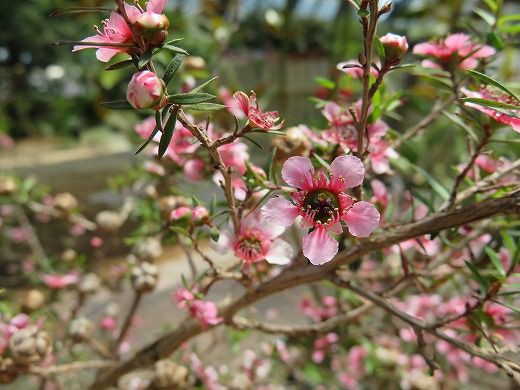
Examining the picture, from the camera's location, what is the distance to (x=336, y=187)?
0.36 m

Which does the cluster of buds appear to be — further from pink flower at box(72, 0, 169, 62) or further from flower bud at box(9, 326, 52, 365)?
pink flower at box(72, 0, 169, 62)

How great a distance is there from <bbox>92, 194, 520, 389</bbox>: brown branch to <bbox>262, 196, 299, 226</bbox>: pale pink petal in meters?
0.12

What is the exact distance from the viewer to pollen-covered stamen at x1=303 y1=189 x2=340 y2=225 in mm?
364

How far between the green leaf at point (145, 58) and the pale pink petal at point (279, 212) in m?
0.14

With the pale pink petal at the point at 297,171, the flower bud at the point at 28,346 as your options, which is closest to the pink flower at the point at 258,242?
the pale pink petal at the point at 297,171

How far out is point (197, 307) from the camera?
532 millimetres

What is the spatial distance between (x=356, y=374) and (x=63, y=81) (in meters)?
6.68

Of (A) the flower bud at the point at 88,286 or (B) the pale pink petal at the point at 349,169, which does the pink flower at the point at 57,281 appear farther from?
(B) the pale pink petal at the point at 349,169

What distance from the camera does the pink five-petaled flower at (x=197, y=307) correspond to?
521 millimetres

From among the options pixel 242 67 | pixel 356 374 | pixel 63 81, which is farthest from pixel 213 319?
pixel 63 81

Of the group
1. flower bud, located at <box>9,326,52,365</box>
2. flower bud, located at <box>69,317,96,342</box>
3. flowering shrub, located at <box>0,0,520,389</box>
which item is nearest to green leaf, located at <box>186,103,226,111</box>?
flowering shrub, located at <box>0,0,520,389</box>

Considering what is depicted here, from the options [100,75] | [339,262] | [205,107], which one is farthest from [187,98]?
[100,75]

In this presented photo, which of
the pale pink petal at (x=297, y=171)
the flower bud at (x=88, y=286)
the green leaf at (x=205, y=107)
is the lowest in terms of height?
the flower bud at (x=88, y=286)

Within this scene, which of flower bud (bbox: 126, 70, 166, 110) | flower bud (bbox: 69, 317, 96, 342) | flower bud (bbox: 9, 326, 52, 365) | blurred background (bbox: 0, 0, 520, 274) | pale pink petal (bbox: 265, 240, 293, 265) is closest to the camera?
flower bud (bbox: 126, 70, 166, 110)
